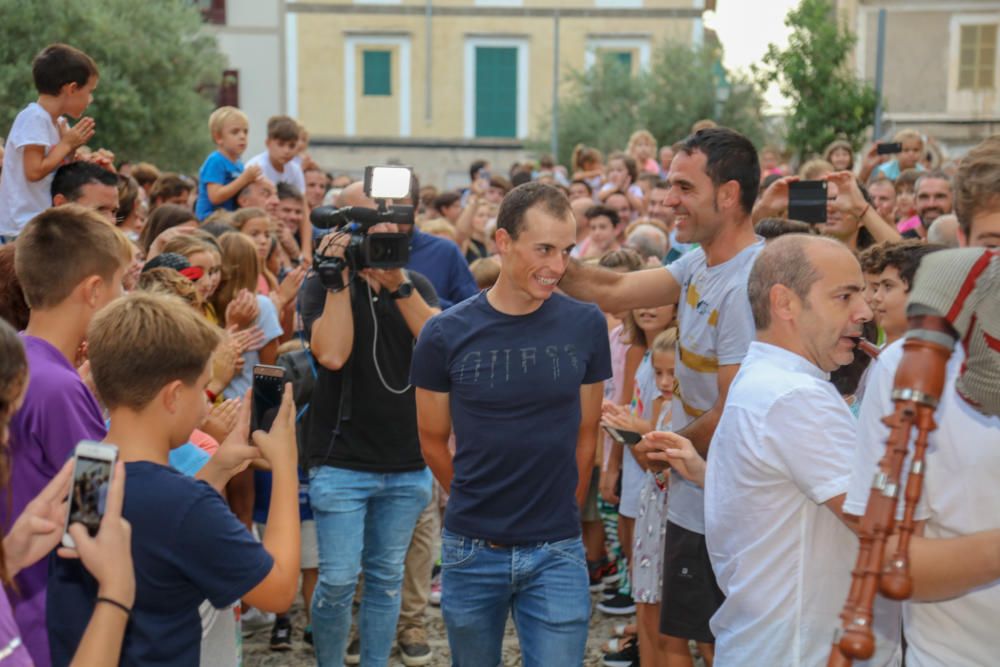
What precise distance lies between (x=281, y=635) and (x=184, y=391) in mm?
3761

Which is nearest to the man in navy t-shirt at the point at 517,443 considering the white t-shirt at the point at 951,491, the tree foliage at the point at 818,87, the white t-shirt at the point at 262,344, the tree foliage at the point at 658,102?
the white t-shirt at the point at 951,491

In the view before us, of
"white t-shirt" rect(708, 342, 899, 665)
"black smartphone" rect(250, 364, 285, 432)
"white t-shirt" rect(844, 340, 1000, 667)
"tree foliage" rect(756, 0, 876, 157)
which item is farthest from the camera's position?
"tree foliage" rect(756, 0, 876, 157)

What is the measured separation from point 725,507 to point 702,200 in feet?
5.38

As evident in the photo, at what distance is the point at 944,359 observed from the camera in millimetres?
2029

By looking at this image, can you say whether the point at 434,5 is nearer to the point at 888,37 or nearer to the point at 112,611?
the point at 888,37

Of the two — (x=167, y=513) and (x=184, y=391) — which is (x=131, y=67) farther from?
(x=167, y=513)

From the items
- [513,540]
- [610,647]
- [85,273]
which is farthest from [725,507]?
[610,647]

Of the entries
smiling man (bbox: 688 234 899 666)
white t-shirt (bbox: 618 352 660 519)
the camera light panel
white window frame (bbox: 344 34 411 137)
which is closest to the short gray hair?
smiling man (bbox: 688 234 899 666)

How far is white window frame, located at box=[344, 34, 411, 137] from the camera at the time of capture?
1438 inches

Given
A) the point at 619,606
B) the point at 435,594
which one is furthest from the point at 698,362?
the point at 435,594

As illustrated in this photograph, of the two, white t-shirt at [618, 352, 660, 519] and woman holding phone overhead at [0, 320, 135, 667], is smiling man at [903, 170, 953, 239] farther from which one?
woman holding phone overhead at [0, 320, 135, 667]

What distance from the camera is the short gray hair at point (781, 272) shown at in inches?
132

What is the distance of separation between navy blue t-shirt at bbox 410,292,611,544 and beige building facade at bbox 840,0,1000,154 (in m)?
30.8

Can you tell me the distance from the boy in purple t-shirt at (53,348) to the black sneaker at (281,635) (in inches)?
124
